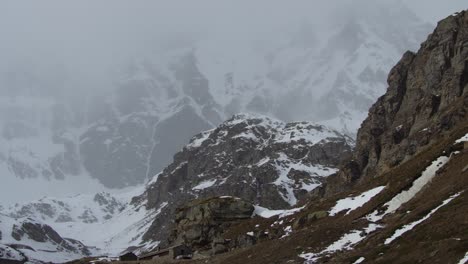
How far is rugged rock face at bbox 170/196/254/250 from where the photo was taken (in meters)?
104

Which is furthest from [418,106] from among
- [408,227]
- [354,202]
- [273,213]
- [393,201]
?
[408,227]

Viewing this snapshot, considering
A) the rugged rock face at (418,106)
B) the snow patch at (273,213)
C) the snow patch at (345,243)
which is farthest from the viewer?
the rugged rock face at (418,106)

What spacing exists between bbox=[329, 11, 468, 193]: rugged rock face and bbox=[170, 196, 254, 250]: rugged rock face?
2547cm

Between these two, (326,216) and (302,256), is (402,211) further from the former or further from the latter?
(326,216)

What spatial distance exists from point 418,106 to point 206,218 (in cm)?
4633

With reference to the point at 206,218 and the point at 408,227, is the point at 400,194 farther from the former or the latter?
the point at 206,218

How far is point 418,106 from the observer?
424 feet

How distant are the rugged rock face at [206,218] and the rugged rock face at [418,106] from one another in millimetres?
25468

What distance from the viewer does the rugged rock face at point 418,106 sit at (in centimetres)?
11126

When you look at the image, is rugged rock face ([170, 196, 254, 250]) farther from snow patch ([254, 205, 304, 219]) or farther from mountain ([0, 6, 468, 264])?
snow patch ([254, 205, 304, 219])

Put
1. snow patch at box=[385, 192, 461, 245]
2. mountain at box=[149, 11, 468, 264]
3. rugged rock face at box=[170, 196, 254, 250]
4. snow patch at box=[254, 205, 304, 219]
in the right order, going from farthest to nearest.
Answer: snow patch at box=[254, 205, 304, 219]
rugged rock face at box=[170, 196, 254, 250]
snow patch at box=[385, 192, 461, 245]
mountain at box=[149, 11, 468, 264]

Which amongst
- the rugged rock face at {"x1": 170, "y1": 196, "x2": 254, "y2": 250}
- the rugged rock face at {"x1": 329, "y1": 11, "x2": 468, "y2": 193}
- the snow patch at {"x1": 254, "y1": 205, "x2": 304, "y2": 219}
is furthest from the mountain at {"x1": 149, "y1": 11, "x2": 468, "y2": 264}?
the snow patch at {"x1": 254, "y1": 205, "x2": 304, "y2": 219}

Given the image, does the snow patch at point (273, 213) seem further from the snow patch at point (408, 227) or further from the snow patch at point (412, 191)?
the snow patch at point (408, 227)

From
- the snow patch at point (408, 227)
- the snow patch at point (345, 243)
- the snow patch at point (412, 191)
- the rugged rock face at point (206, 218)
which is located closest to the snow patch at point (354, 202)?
the snow patch at point (412, 191)
